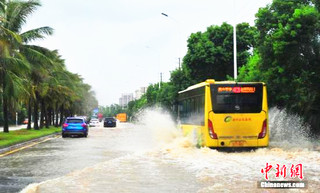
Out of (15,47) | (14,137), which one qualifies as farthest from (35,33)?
(14,137)

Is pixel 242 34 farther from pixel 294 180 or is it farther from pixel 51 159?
pixel 294 180

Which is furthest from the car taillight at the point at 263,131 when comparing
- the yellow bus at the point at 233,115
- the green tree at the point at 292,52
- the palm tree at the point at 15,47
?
the palm tree at the point at 15,47

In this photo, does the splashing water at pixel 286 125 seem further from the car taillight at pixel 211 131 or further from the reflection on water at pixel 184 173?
the car taillight at pixel 211 131

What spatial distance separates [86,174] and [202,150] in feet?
19.7

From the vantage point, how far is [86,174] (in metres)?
11.8

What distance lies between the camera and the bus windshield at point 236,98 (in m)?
17.2

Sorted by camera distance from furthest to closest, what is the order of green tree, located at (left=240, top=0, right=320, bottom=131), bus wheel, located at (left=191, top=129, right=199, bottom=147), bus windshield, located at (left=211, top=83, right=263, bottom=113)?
green tree, located at (left=240, top=0, right=320, bottom=131) → bus wheel, located at (left=191, top=129, right=199, bottom=147) → bus windshield, located at (left=211, top=83, right=263, bottom=113)

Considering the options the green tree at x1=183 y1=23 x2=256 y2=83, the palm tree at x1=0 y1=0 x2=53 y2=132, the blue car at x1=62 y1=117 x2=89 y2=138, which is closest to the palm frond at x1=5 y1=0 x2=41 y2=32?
the palm tree at x1=0 y1=0 x2=53 y2=132

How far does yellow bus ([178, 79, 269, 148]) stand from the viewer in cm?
1694

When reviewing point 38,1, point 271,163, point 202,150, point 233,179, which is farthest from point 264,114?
point 38,1

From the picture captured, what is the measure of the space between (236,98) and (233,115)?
687 millimetres

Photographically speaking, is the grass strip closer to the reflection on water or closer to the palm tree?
the palm tree

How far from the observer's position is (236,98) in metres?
17.4

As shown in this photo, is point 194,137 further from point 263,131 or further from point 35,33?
point 35,33
